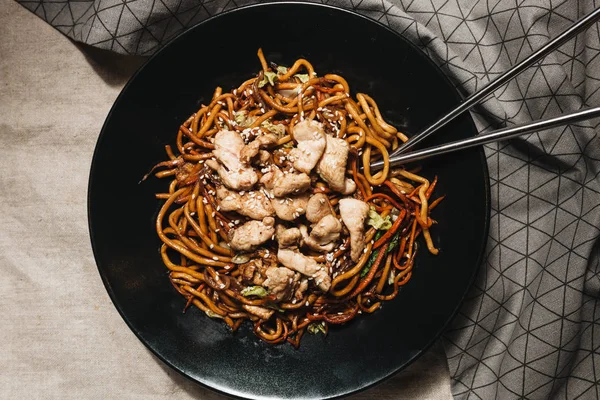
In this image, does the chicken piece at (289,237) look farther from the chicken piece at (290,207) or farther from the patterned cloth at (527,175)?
the patterned cloth at (527,175)

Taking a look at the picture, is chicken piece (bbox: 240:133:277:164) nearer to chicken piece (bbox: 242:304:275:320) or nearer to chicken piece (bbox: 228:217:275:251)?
chicken piece (bbox: 228:217:275:251)

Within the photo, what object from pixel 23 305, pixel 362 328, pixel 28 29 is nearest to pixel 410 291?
pixel 362 328

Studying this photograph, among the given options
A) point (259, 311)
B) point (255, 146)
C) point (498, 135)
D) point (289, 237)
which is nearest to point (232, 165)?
point (255, 146)

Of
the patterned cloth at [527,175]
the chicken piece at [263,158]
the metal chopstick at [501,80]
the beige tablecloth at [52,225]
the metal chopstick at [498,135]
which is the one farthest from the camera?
the beige tablecloth at [52,225]

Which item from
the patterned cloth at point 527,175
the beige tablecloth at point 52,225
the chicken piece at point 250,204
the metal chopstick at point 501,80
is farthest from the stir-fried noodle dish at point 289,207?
the beige tablecloth at point 52,225

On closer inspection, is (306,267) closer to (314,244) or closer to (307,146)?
(314,244)

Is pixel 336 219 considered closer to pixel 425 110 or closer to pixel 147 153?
pixel 425 110
